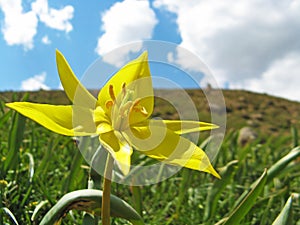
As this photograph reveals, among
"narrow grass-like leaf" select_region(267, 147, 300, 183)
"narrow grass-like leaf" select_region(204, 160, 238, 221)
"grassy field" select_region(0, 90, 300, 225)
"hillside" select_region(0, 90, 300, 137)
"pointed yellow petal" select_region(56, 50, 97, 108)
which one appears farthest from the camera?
"hillside" select_region(0, 90, 300, 137)

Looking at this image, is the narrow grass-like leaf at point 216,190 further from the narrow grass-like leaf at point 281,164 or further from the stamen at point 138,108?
the stamen at point 138,108

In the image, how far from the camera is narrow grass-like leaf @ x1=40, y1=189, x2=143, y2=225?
0.65 metres

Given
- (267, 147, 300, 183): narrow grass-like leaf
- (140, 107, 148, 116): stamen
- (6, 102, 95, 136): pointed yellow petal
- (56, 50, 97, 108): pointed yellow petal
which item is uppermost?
(267, 147, 300, 183): narrow grass-like leaf

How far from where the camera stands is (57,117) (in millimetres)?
636

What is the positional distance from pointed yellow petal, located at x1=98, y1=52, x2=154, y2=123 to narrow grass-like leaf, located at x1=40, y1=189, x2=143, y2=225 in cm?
16

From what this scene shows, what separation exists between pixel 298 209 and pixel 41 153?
113 cm

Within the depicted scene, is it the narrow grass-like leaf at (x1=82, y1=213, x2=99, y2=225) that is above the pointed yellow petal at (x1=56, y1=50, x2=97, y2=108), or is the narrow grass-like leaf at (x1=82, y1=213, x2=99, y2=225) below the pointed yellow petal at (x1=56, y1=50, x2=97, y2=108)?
below

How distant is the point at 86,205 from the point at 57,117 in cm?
15

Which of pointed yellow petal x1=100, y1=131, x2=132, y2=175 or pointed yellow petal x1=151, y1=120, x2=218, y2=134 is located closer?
pointed yellow petal x1=100, y1=131, x2=132, y2=175

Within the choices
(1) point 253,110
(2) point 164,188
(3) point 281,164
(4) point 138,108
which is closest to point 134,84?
(4) point 138,108

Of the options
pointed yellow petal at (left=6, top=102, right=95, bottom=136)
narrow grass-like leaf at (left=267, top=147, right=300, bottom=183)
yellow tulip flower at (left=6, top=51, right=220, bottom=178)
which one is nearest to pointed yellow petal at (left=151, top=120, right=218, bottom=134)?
yellow tulip flower at (left=6, top=51, right=220, bottom=178)

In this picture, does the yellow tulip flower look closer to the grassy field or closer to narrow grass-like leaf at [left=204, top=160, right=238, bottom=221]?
the grassy field

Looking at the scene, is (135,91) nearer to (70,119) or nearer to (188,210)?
(70,119)

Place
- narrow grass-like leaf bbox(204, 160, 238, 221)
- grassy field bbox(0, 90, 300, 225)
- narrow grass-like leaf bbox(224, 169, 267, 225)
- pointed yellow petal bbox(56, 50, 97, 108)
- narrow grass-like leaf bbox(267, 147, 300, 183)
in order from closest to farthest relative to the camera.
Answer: pointed yellow petal bbox(56, 50, 97, 108) < narrow grass-like leaf bbox(224, 169, 267, 225) < grassy field bbox(0, 90, 300, 225) < narrow grass-like leaf bbox(267, 147, 300, 183) < narrow grass-like leaf bbox(204, 160, 238, 221)
